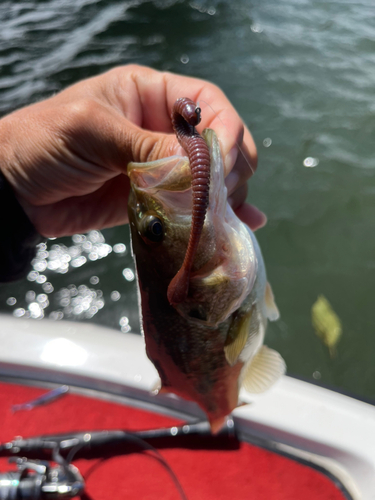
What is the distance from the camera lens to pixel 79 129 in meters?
1.74

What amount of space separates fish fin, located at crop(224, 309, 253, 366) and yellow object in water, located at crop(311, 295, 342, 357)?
282cm

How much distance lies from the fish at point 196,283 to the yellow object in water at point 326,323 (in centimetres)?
265

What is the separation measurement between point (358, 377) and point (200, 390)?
109 inches

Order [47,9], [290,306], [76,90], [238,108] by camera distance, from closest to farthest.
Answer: [76,90] < [290,306] < [238,108] < [47,9]

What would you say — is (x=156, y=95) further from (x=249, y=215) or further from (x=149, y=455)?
(x=149, y=455)

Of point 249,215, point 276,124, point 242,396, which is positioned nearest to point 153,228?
point 249,215

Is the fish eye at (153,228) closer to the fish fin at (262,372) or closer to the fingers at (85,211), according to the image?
the fish fin at (262,372)

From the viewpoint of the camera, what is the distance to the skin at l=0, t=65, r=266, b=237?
1.63m

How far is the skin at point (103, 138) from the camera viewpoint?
1629 millimetres

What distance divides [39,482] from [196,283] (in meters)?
1.38

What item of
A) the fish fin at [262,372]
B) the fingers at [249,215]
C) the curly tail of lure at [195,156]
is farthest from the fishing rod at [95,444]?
the curly tail of lure at [195,156]

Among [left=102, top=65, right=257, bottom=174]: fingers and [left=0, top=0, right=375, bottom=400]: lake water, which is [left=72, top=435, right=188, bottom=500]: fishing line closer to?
[left=102, top=65, right=257, bottom=174]: fingers

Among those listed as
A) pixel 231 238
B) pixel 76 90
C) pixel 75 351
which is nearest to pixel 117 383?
pixel 75 351

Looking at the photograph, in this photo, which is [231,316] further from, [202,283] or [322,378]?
[322,378]
